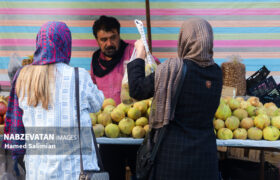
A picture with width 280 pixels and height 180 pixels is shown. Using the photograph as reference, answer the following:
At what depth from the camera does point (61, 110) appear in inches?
60.7

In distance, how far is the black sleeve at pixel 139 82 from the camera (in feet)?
5.56

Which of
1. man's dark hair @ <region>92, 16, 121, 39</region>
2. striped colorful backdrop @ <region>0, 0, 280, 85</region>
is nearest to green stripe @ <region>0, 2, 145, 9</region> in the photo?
striped colorful backdrop @ <region>0, 0, 280, 85</region>

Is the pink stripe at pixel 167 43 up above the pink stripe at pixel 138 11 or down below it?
below

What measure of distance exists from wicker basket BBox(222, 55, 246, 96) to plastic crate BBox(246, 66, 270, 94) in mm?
192

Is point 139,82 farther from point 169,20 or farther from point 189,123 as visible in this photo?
point 169,20

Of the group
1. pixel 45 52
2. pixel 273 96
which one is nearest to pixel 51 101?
pixel 45 52

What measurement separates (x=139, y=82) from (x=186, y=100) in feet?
1.11

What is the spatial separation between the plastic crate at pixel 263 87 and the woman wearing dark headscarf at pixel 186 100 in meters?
1.75

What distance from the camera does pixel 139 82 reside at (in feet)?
5.60

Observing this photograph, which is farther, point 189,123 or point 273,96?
point 273,96

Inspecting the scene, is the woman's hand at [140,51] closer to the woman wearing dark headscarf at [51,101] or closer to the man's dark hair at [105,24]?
the woman wearing dark headscarf at [51,101]

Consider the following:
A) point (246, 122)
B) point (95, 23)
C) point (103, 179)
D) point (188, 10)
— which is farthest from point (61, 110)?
point (188, 10)

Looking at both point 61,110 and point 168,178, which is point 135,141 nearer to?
point 168,178

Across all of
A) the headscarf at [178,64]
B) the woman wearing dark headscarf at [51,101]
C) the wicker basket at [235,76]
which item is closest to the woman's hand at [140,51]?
the headscarf at [178,64]
